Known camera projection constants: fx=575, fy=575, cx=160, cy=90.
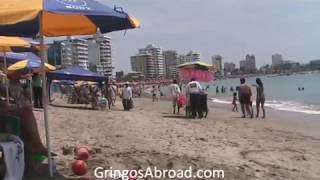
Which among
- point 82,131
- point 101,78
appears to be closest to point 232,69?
point 101,78

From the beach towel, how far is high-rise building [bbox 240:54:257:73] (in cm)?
14767

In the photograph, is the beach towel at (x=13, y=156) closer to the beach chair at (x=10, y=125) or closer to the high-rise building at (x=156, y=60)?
the beach chair at (x=10, y=125)

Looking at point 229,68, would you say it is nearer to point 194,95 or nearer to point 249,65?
point 249,65

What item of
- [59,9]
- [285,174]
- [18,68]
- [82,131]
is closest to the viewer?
[59,9]

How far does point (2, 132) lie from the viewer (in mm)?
6082

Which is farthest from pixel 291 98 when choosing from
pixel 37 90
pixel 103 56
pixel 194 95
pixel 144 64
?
pixel 144 64

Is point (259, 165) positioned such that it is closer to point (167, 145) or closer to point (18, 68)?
point (167, 145)

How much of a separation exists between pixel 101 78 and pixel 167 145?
47.7 ft

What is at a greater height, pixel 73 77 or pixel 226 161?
pixel 73 77

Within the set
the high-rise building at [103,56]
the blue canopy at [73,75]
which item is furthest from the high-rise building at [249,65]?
the blue canopy at [73,75]

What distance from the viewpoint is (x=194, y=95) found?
16984 mm

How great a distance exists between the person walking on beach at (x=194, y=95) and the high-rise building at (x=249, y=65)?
13573cm

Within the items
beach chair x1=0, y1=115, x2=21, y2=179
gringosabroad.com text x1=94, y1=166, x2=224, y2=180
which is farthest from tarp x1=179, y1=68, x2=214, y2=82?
beach chair x1=0, y1=115, x2=21, y2=179

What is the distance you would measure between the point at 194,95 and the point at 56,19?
10.4 meters
